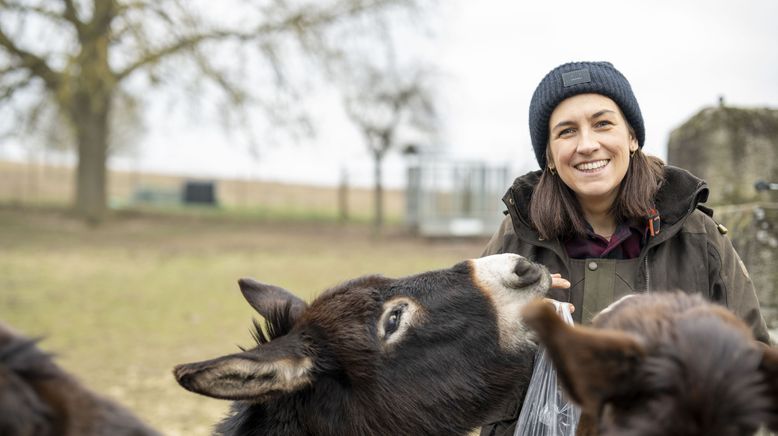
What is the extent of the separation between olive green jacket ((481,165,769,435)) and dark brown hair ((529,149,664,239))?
0.23 feet

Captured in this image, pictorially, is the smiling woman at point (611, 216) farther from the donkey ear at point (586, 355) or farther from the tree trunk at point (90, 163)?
the tree trunk at point (90, 163)

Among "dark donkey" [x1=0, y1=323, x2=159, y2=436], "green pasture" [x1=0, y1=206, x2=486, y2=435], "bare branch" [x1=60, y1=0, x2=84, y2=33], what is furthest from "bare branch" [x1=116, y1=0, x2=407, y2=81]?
"dark donkey" [x1=0, y1=323, x2=159, y2=436]

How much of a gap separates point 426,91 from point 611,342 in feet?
84.7

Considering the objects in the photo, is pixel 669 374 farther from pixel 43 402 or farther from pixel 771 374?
pixel 43 402

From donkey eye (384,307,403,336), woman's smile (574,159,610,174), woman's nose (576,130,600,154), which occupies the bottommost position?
donkey eye (384,307,403,336)

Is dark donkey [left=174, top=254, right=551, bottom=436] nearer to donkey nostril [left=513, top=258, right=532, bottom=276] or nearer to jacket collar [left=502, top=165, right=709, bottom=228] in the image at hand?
donkey nostril [left=513, top=258, right=532, bottom=276]

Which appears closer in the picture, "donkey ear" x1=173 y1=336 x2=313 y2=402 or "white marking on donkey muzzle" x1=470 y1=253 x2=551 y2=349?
"donkey ear" x1=173 y1=336 x2=313 y2=402

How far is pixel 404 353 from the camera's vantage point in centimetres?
279

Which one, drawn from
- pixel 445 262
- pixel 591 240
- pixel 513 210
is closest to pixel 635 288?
pixel 591 240

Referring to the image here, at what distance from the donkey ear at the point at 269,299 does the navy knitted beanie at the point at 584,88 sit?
55.9 inches

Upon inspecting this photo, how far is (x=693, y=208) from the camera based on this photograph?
2.95 metres

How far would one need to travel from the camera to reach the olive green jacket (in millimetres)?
2932

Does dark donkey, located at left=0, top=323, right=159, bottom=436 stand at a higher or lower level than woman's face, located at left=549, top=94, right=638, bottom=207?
lower

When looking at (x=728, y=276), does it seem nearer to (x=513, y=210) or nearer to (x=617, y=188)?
(x=617, y=188)
